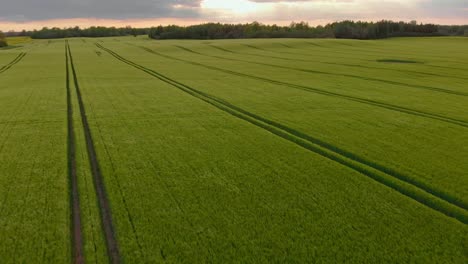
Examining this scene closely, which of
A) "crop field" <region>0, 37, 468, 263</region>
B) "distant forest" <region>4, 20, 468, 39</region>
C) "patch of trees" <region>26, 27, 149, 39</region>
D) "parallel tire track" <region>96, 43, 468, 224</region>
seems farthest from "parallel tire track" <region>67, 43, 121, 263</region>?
"patch of trees" <region>26, 27, 149, 39</region>

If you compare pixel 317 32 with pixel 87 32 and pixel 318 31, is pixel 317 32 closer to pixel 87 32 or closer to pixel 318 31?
pixel 318 31

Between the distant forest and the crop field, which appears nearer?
the crop field

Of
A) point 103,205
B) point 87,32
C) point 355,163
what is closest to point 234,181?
point 103,205

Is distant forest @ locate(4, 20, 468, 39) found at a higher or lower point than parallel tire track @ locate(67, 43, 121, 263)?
higher

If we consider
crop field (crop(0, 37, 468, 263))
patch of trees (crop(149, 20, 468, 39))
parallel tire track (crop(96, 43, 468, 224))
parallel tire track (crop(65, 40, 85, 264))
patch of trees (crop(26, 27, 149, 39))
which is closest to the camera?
parallel tire track (crop(65, 40, 85, 264))

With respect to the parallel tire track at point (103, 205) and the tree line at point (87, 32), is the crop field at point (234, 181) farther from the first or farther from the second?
the tree line at point (87, 32)

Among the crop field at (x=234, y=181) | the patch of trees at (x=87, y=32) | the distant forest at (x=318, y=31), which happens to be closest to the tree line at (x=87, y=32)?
the patch of trees at (x=87, y=32)

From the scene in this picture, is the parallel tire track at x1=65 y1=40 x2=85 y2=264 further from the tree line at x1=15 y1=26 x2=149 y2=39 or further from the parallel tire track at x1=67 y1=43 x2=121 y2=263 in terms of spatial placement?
the tree line at x1=15 y1=26 x2=149 y2=39

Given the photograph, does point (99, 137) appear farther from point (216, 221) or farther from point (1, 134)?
point (216, 221)

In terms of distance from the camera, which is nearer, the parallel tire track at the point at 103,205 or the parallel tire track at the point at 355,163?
the parallel tire track at the point at 103,205
